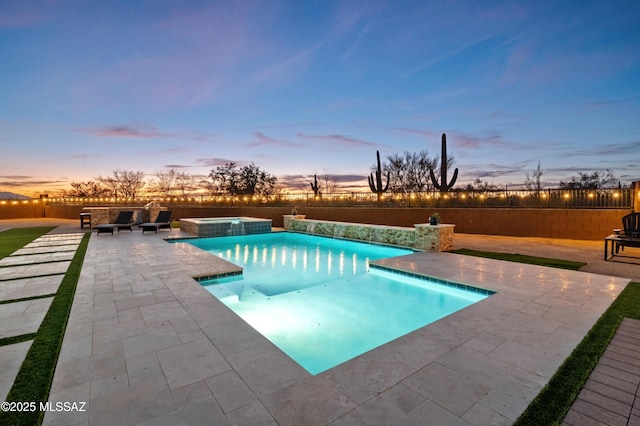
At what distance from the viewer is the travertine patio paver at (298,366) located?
1.99 m

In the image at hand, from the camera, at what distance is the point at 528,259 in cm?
714

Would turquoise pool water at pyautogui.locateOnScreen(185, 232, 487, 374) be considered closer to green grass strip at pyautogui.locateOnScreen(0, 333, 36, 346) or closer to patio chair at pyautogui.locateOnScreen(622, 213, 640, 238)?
green grass strip at pyautogui.locateOnScreen(0, 333, 36, 346)

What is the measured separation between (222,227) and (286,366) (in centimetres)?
1064

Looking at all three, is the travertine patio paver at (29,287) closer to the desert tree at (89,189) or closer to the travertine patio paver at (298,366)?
the travertine patio paver at (298,366)

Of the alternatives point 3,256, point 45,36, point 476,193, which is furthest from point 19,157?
point 476,193

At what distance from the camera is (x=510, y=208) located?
12.2 m

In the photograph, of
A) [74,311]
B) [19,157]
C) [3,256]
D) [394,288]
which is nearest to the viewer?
[74,311]

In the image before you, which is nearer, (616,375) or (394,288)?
(616,375)

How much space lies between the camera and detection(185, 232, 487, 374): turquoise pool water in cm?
377

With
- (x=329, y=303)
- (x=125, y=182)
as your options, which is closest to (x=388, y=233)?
(x=329, y=303)

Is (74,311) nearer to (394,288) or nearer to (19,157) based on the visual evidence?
(394,288)

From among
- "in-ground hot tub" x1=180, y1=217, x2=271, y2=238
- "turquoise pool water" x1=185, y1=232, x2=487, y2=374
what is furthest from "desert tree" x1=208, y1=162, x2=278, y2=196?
"turquoise pool water" x1=185, y1=232, x2=487, y2=374

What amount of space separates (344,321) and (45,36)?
1371 centimetres

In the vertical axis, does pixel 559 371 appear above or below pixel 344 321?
above
